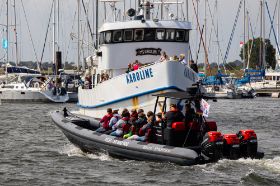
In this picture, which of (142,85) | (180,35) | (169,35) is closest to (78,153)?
(142,85)

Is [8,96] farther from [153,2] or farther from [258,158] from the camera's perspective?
[258,158]

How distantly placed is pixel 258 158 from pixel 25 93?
48586 millimetres

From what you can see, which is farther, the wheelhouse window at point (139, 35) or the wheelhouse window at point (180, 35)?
the wheelhouse window at point (180, 35)

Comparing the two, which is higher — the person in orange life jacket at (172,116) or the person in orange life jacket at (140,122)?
the person in orange life jacket at (172,116)

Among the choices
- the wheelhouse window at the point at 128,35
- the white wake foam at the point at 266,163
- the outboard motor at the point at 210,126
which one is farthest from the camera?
the wheelhouse window at the point at 128,35

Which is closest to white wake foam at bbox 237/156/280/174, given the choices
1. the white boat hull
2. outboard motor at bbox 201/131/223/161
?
outboard motor at bbox 201/131/223/161

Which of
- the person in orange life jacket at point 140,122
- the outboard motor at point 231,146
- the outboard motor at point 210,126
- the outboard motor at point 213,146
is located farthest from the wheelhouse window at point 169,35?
the outboard motor at point 213,146

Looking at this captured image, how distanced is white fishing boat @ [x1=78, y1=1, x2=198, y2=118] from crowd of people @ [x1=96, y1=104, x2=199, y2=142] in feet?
14.0

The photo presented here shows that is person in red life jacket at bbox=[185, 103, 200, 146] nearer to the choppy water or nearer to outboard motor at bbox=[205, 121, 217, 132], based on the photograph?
outboard motor at bbox=[205, 121, 217, 132]

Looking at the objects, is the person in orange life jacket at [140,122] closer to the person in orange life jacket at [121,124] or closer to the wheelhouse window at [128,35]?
the person in orange life jacket at [121,124]

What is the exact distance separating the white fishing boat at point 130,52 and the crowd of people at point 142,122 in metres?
4.28

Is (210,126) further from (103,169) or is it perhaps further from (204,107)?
(103,169)

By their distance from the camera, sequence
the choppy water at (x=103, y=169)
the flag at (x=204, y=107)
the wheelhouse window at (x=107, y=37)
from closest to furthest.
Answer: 1. the choppy water at (x=103, y=169)
2. the flag at (x=204, y=107)
3. the wheelhouse window at (x=107, y=37)

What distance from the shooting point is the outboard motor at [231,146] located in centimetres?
2033
